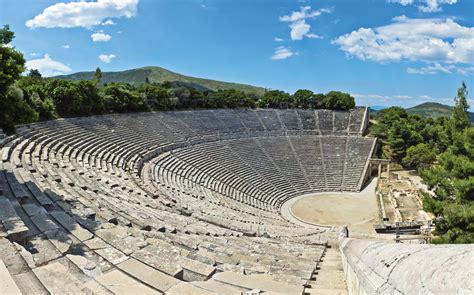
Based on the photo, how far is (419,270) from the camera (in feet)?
7.55

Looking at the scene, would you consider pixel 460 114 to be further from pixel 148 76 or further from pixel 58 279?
pixel 148 76

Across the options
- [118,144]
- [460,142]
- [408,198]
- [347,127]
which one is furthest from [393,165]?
[118,144]

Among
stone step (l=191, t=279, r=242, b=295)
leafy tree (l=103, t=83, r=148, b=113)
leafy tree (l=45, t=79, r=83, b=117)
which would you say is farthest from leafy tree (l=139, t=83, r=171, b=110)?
stone step (l=191, t=279, r=242, b=295)

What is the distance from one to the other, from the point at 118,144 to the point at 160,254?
752 inches

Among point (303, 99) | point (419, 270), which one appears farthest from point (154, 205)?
point (303, 99)

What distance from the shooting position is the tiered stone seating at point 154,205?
411 cm

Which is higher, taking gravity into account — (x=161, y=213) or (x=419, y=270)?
(x=419, y=270)

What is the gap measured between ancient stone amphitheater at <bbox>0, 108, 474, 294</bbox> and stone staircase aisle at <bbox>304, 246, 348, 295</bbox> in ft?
0.09

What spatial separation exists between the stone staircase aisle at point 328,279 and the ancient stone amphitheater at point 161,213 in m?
0.03

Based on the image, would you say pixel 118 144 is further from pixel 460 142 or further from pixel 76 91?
pixel 460 142

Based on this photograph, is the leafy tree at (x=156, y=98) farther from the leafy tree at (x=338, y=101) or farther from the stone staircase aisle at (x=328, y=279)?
the stone staircase aisle at (x=328, y=279)

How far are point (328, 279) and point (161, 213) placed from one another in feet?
20.9

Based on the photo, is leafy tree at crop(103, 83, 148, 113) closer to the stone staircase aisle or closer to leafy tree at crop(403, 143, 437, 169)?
leafy tree at crop(403, 143, 437, 169)

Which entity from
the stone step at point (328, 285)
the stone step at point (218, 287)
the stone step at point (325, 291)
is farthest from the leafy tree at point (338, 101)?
the stone step at point (218, 287)
